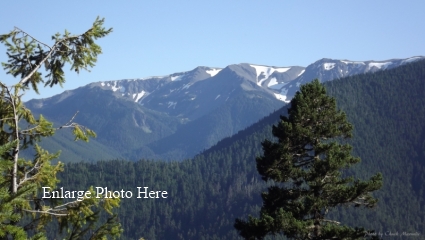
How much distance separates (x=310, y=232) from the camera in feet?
68.2

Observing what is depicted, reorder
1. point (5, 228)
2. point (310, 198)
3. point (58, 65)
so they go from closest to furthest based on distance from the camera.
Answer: point (5, 228) < point (58, 65) < point (310, 198)

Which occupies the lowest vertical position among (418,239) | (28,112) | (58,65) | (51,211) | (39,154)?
(418,239)

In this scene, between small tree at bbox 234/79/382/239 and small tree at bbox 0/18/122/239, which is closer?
small tree at bbox 0/18/122/239

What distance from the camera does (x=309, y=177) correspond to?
2114 centimetres

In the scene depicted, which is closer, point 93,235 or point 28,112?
point 93,235

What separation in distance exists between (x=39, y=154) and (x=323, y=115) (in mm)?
13371

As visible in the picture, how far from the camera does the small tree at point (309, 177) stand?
803 inches

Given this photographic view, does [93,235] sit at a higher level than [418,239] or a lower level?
higher

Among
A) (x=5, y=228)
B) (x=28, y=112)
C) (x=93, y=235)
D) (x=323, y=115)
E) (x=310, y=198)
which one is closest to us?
(x=5, y=228)

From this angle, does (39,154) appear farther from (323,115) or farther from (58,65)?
(323,115)

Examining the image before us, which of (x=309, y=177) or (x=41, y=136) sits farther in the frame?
(x=309, y=177)

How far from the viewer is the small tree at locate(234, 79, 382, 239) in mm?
20406

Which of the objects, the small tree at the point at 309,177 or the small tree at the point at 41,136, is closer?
the small tree at the point at 41,136

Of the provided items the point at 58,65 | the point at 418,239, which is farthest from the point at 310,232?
the point at 418,239
